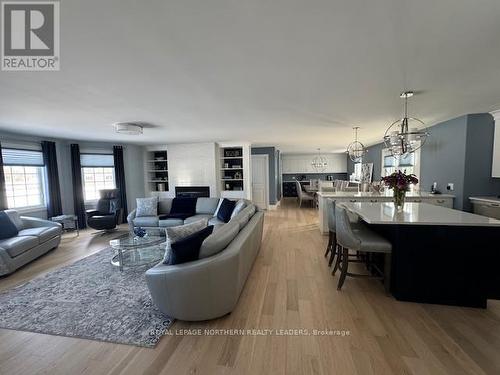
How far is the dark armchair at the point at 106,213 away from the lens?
5090mm

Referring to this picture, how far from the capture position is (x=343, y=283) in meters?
2.77

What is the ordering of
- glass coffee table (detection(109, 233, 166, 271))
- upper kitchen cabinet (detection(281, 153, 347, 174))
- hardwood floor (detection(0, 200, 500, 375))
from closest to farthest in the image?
hardwood floor (detection(0, 200, 500, 375))
glass coffee table (detection(109, 233, 166, 271))
upper kitchen cabinet (detection(281, 153, 347, 174))

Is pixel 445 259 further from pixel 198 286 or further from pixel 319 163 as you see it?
pixel 319 163

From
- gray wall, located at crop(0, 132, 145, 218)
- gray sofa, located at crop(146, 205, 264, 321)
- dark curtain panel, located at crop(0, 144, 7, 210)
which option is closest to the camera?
gray sofa, located at crop(146, 205, 264, 321)

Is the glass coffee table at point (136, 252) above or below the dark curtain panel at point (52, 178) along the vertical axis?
below

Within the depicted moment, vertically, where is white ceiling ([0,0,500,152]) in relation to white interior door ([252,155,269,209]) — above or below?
above

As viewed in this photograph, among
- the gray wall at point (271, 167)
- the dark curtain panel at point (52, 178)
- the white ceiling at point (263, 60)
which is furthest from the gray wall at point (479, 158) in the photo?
the dark curtain panel at point (52, 178)

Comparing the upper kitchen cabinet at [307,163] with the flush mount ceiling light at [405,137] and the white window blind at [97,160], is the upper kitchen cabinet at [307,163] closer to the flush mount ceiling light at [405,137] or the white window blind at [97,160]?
the white window blind at [97,160]

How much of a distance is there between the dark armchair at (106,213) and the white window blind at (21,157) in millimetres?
1483

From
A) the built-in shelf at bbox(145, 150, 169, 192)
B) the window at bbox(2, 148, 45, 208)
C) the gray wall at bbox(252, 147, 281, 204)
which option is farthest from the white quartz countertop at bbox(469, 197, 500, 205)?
the window at bbox(2, 148, 45, 208)

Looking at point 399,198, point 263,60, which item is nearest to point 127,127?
point 263,60

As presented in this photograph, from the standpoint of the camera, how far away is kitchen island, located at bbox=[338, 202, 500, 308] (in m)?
2.21

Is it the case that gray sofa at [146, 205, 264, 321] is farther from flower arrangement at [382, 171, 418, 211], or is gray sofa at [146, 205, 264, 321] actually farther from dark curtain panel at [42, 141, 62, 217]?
dark curtain panel at [42, 141, 62, 217]

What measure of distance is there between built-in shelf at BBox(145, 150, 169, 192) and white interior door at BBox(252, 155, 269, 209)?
125 inches
